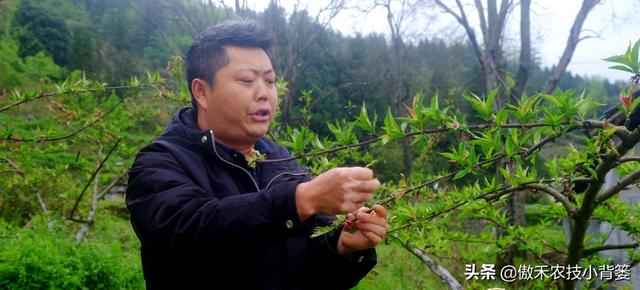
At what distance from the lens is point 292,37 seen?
25.1ft

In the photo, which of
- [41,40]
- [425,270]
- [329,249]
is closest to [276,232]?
[329,249]

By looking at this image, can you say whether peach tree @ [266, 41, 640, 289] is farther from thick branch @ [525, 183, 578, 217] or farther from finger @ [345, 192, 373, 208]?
finger @ [345, 192, 373, 208]

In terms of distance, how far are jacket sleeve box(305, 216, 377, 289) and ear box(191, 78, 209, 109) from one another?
50cm

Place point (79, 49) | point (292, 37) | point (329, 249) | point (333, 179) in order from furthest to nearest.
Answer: point (79, 49) < point (292, 37) < point (329, 249) < point (333, 179)

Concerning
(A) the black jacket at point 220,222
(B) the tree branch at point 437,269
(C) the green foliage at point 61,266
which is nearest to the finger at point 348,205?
(A) the black jacket at point 220,222

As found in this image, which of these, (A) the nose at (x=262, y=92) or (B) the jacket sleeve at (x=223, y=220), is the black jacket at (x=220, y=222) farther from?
(A) the nose at (x=262, y=92)

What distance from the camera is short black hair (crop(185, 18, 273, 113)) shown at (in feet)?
5.09

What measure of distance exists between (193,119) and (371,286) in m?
4.07

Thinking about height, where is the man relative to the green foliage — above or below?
above

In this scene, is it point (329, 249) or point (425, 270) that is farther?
point (425, 270)

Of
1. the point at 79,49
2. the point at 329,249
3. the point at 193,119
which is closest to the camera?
the point at 329,249

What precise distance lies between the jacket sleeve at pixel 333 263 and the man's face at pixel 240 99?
35cm

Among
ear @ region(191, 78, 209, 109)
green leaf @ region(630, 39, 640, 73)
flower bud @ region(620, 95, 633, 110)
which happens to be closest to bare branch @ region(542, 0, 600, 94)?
flower bud @ region(620, 95, 633, 110)

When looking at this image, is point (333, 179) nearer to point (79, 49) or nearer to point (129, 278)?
point (129, 278)
